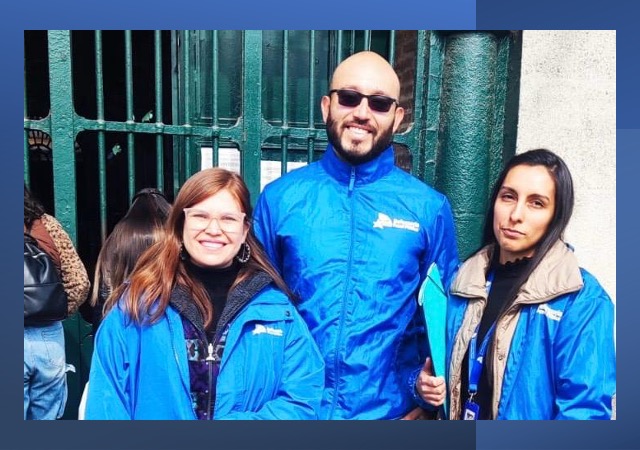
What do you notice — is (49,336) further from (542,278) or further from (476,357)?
(542,278)

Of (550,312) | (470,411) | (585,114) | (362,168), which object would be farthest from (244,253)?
(585,114)

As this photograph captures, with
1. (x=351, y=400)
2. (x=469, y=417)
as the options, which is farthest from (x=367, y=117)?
(x=469, y=417)

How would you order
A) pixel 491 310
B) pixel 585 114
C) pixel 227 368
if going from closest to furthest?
pixel 227 368 < pixel 491 310 < pixel 585 114

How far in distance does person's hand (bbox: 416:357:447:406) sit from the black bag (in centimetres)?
183

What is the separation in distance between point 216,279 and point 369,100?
1150mm

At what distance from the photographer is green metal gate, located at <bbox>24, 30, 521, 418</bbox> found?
3.31 metres

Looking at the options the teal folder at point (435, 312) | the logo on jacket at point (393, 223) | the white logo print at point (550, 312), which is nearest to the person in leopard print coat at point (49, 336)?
the logo on jacket at point (393, 223)

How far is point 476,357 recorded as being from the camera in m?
3.22

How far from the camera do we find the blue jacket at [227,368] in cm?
301

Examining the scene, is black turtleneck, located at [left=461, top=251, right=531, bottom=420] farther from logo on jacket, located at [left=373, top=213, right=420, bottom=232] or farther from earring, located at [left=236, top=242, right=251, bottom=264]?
earring, located at [left=236, top=242, right=251, bottom=264]

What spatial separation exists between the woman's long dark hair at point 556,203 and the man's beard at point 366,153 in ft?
2.09

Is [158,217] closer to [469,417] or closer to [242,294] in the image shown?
[242,294]

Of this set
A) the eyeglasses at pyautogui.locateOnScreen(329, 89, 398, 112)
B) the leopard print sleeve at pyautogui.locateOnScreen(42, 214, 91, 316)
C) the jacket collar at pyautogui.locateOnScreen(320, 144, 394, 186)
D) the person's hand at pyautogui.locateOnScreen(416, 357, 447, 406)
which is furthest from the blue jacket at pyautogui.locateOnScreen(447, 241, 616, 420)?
the leopard print sleeve at pyautogui.locateOnScreen(42, 214, 91, 316)
